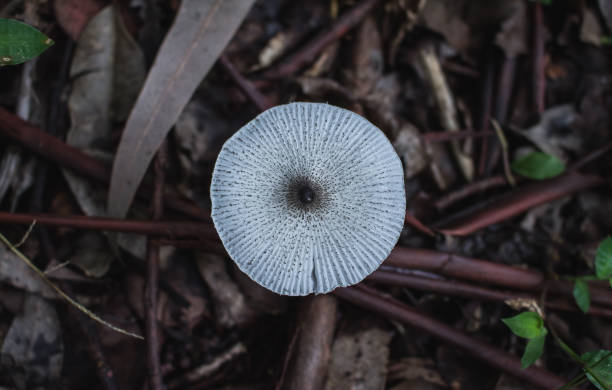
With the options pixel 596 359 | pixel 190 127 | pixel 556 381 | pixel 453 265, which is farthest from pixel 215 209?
pixel 556 381

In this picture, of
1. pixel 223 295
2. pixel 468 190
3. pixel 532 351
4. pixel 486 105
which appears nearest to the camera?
pixel 532 351

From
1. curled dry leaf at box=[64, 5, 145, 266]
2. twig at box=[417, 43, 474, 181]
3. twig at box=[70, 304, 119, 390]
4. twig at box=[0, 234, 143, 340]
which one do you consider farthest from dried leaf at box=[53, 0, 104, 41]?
twig at box=[417, 43, 474, 181]

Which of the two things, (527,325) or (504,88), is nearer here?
(527,325)

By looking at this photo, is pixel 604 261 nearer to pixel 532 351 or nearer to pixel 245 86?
pixel 532 351

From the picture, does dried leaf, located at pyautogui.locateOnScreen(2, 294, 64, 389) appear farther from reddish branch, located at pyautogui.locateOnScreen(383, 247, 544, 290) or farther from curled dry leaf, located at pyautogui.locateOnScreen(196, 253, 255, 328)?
reddish branch, located at pyautogui.locateOnScreen(383, 247, 544, 290)

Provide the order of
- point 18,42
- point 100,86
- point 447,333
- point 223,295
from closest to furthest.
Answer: point 18,42, point 447,333, point 223,295, point 100,86

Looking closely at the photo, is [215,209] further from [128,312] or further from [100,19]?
[100,19]

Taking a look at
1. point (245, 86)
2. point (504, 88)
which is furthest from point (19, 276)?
point (504, 88)
